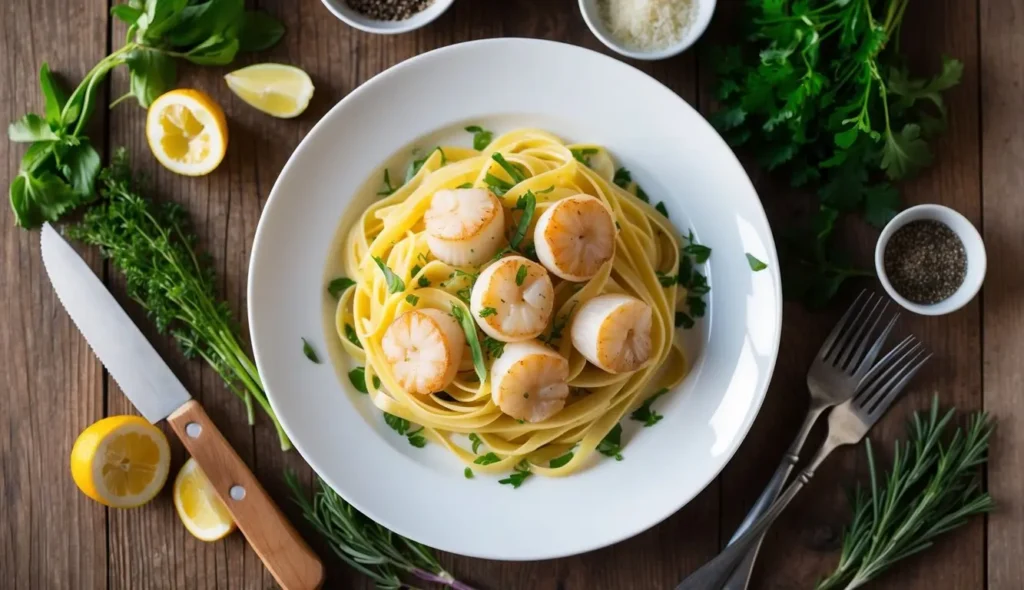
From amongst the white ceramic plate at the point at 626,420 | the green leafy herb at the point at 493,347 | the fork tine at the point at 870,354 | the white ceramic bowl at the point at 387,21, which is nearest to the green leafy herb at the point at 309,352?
the white ceramic plate at the point at 626,420

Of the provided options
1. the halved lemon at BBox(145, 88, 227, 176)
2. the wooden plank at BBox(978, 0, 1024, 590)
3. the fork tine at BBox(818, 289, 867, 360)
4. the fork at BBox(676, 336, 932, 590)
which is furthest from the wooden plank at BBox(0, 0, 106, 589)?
the wooden plank at BBox(978, 0, 1024, 590)

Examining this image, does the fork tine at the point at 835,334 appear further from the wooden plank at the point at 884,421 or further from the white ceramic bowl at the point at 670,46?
the white ceramic bowl at the point at 670,46

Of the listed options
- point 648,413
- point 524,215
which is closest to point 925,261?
point 648,413

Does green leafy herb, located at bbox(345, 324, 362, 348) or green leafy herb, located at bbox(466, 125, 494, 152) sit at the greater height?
green leafy herb, located at bbox(466, 125, 494, 152)

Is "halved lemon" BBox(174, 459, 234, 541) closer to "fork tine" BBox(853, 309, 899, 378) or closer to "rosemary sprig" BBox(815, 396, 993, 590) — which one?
"rosemary sprig" BBox(815, 396, 993, 590)

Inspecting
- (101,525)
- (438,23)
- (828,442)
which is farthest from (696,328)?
(101,525)

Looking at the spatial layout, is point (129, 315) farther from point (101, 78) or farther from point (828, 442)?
point (828, 442)

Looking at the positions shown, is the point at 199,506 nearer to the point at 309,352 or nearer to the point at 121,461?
the point at 121,461
